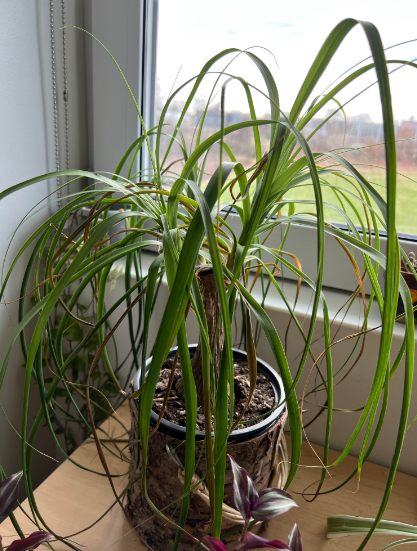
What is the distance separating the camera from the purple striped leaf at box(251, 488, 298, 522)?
0.40 metres

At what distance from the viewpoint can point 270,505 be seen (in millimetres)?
404

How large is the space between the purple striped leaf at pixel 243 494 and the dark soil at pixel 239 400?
14 centimetres

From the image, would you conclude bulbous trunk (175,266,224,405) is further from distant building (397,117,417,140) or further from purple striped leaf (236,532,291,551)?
distant building (397,117,417,140)

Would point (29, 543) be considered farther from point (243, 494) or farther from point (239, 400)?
point (239, 400)

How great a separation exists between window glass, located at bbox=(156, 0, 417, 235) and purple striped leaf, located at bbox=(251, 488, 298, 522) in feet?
1.81

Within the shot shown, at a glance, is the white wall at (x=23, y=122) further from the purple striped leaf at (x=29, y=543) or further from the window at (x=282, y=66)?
the purple striped leaf at (x=29, y=543)

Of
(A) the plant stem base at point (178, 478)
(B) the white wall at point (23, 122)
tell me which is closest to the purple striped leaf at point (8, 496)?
(A) the plant stem base at point (178, 478)

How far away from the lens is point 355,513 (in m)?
0.72

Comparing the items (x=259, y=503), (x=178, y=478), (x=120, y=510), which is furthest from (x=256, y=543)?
(x=120, y=510)

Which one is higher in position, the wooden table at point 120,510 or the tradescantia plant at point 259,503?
the tradescantia plant at point 259,503

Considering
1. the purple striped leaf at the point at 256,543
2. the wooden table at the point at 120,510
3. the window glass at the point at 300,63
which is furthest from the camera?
the window glass at the point at 300,63

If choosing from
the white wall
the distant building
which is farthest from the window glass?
the white wall

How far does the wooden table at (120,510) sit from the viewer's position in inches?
25.9

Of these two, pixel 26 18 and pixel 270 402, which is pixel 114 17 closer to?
pixel 26 18
